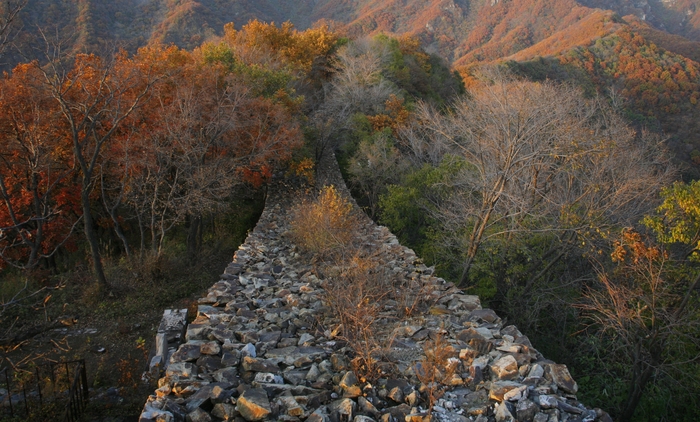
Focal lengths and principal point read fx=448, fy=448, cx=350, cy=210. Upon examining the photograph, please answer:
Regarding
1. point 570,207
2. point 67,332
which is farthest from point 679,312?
point 67,332

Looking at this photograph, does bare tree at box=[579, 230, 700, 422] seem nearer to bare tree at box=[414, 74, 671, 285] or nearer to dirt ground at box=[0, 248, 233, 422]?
bare tree at box=[414, 74, 671, 285]

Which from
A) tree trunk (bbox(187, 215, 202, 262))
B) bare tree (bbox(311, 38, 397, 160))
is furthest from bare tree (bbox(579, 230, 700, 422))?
bare tree (bbox(311, 38, 397, 160))

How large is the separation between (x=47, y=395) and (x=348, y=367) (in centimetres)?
479

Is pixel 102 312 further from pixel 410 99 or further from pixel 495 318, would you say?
pixel 410 99

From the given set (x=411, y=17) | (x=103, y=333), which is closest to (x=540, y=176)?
(x=103, y=333)

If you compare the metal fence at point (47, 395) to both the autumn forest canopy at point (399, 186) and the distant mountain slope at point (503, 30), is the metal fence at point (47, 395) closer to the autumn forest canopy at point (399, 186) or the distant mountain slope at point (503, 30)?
the autumn forest canopy at point (399, 186)

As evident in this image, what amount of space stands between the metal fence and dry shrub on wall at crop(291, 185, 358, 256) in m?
4.09

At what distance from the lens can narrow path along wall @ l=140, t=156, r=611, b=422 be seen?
12.7ft

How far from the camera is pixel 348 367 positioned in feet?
14.9

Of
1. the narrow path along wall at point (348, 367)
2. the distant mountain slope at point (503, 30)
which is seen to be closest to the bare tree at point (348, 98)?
the distant mountain slope at point (503, 30)

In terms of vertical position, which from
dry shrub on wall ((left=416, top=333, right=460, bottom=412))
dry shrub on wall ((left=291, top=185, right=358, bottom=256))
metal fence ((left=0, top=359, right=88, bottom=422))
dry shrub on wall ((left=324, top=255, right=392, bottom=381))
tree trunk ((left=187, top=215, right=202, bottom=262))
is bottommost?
tree trunk ((left=187, top=215, right=202, bottom=262))

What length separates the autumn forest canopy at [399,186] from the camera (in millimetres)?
7988

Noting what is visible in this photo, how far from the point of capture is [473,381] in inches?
172

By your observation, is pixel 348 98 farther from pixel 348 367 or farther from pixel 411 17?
pixel 411 17
